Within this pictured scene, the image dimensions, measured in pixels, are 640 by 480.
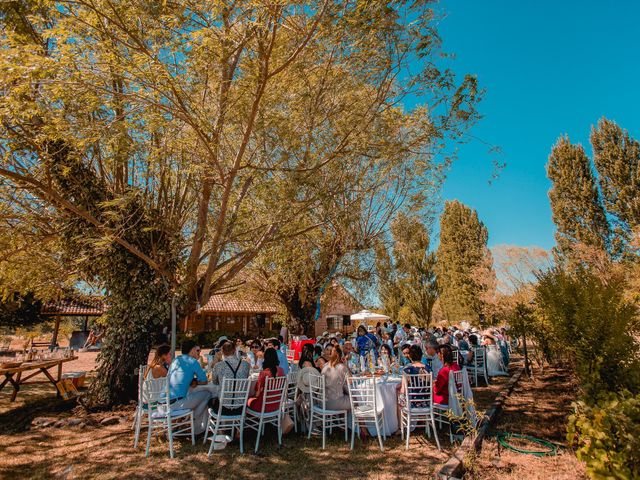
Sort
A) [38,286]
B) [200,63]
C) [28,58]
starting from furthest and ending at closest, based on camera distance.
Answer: [38,286] → [200,63] → [28,58]

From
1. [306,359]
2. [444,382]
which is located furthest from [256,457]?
[444,382]

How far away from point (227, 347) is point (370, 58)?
5.66m

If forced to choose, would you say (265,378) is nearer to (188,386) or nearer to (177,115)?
(188,386)

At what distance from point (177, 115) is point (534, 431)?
24.5 feet

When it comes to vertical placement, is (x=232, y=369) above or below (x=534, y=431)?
above

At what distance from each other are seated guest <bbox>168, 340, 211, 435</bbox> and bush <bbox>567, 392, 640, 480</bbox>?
5.19 meters

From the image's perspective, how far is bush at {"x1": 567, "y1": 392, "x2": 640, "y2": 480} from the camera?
2.21m

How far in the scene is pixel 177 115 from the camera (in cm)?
523

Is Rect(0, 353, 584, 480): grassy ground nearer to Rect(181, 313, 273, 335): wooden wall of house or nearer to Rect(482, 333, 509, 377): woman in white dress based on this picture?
Rect(482, 333, 509, 377): woman in white dress

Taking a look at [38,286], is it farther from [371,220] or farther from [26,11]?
[371,220]

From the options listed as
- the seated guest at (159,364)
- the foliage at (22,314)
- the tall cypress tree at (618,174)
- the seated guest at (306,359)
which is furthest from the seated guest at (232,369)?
the tall cypress tree at (618,174)

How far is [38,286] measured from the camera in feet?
28.8

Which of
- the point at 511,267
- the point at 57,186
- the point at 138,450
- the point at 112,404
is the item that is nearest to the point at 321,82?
the point at 57,186

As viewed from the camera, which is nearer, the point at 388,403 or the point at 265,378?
the point at 265,378
